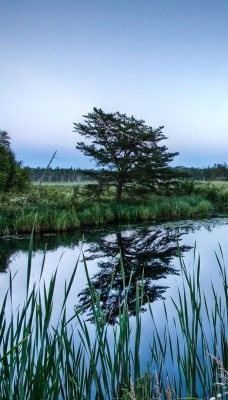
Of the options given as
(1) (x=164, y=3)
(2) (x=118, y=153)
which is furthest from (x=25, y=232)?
(1) (x=164, y=3)

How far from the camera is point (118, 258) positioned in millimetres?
11445

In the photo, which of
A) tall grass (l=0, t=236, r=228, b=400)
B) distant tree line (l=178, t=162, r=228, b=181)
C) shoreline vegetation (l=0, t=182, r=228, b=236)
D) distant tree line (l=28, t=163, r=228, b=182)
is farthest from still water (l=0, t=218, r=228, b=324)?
distant tree line (l=178, t=162, r=228, b=181)

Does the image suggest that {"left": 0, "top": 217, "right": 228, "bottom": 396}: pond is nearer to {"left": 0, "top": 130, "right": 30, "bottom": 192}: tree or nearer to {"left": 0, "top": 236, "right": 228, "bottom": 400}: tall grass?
{"left": 0, "top": 236, "right": 228, "bottom": 400}: tall grass

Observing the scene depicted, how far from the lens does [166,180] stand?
23469 millimetres

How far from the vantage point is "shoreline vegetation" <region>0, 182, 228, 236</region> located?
1553 cm

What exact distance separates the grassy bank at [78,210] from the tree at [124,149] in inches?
63.9

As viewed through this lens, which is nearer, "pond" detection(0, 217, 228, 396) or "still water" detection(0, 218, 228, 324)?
"pond" detection(0, 217, 228, 396)

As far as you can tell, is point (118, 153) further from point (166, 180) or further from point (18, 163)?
point (18, 163)

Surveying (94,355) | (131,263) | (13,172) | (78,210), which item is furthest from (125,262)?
(13,172)

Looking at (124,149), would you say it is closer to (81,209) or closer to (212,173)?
(81,209)

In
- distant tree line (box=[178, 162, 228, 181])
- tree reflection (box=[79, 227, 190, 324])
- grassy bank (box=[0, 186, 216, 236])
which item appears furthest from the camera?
distant tree line (box=[178, 162, 228, 181])

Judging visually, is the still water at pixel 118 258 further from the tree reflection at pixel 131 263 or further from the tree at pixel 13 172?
the tree at pixel 13 172

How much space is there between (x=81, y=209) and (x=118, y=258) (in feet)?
26.9

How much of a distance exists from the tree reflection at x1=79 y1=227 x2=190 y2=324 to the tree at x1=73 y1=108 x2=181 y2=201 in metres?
6.27
